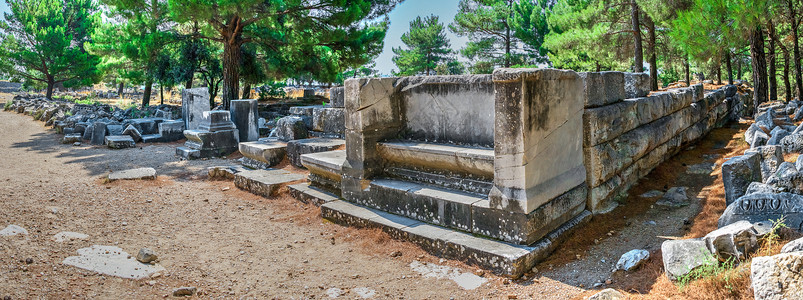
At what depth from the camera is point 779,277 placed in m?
2.35

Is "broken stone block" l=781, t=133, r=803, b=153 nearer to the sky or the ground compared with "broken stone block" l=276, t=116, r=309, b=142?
nearer to the ground

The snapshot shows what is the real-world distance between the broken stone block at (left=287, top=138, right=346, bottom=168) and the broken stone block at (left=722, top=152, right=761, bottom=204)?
479 cm

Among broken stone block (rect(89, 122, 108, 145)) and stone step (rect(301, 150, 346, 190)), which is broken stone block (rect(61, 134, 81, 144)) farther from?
stone step (rect(301, 150, 346, 190))

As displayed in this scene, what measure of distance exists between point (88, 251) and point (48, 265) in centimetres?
42

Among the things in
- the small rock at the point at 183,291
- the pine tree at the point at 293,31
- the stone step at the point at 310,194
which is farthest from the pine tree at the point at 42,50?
the small rock at the point at 183,291

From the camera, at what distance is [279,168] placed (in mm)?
7875

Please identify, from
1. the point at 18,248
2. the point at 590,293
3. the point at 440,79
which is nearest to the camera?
the point at 590,293

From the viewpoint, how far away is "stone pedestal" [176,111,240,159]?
386 inches

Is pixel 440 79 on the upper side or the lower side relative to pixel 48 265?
upper

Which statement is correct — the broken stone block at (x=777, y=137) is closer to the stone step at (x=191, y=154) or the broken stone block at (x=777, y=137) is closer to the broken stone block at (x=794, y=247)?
the broken stone block at (x=794, y=247)

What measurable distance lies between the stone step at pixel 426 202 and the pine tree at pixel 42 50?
24196 millimetres

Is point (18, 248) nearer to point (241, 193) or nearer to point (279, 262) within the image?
point (279, 262)

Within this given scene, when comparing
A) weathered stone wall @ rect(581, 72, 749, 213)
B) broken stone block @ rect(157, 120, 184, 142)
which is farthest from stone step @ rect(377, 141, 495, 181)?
broken stone block @ rect(157, 120, 184, 142)

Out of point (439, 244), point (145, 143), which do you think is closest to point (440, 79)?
point (439, 244)
